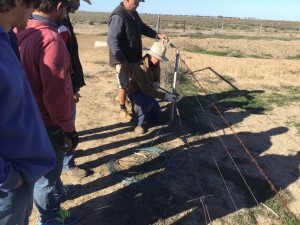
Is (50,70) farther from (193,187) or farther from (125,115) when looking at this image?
(125,115)

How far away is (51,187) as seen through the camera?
261cm

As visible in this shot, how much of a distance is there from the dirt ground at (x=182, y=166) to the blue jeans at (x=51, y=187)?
17.6 inches

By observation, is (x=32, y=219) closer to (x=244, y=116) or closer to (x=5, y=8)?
(x=5, y=8)

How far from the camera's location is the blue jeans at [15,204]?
65.7 inches

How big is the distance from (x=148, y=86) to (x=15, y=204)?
3.24m

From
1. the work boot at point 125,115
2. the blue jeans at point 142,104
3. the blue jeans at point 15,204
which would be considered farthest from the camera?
the work boot at point 125,115

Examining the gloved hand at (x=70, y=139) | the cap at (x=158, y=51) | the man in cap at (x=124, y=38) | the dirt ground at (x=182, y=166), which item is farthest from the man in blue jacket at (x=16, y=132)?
the man in cap at (x=124, y=38)

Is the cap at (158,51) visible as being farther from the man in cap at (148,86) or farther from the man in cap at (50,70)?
the man in cap at (50,70)

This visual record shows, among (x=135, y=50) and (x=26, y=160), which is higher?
(x=135, y=50)

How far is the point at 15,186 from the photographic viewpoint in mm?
1608

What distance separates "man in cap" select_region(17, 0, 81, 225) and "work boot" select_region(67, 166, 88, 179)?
3.88 feet

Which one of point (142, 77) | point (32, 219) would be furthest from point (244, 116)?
point (32, 219)

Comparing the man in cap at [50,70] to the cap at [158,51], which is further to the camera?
the cap at [158,51]

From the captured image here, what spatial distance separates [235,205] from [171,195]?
28.0 inches
